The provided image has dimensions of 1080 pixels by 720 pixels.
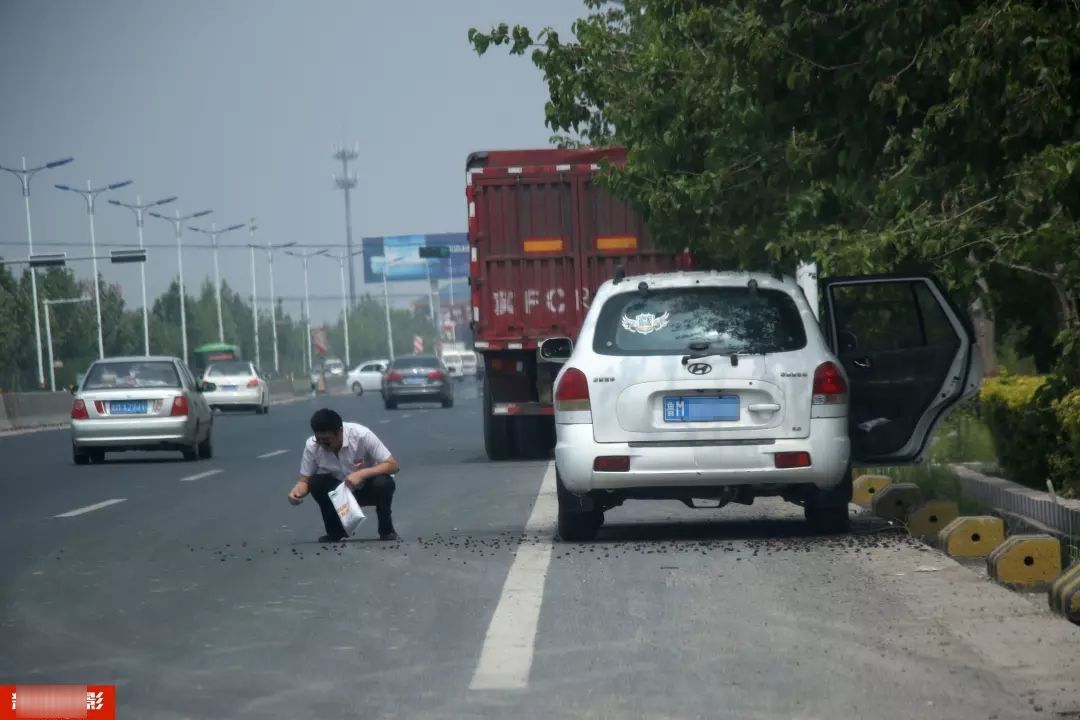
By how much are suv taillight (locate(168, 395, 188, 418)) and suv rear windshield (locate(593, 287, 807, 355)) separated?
15.1 meters

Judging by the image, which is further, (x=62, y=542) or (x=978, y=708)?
(x=62, y=542)

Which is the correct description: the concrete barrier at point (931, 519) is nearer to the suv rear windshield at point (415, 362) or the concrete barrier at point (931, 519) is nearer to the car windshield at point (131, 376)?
the car windshield at point (131, 376)

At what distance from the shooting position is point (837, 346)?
13.0m

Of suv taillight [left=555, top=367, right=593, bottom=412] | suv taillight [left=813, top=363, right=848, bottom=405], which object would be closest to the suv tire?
suv taillight [left=555, top=367, right=593, bottom=412]

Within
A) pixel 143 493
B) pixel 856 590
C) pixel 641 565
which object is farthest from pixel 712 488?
pixel 143 493

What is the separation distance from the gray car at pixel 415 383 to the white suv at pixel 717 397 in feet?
133

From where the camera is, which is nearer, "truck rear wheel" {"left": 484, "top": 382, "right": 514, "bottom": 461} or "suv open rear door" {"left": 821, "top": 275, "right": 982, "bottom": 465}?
"suv open rear door" {"left": 821, "top": 275, "right": 982, "bottom": 465}

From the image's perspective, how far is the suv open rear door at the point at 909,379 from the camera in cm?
1256

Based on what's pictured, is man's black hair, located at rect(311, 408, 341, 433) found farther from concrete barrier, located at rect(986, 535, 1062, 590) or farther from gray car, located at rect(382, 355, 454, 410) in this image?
gray car, located at rect(382, 355, 454, 410)

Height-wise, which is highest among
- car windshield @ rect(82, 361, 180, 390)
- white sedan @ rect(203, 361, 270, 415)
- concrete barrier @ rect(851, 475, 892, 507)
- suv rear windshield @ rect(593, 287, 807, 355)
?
suv rear windshield @ rect(593, 287, 807, 355)

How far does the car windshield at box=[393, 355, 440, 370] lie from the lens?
53719mm

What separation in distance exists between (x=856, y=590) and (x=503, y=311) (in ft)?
41.4

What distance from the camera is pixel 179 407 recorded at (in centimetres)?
2675

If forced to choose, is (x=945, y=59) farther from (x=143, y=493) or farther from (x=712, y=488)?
(x=143, y=493)
